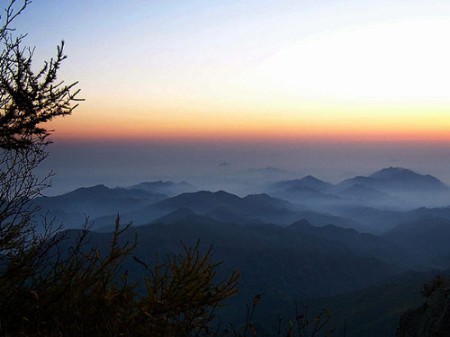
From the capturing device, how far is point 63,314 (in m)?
4.69

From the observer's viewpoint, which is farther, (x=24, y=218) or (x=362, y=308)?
(x=362, y=308)

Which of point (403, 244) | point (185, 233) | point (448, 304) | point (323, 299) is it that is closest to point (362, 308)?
point (323, 299)

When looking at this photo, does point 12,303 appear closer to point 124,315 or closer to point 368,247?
point 124,315

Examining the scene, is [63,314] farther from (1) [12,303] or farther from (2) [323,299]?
(2) [323,299]

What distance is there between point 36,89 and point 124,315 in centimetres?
435

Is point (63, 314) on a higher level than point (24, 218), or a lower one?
lower

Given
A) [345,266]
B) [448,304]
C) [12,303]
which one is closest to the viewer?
[12,303]

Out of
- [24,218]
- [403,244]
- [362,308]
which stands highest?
[24,218]

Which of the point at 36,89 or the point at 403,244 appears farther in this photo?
the point at 403,244

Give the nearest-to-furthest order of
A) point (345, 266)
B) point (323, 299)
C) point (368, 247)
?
1. point (323, 299)
2. point (345, 266)
3. point (368, 247)

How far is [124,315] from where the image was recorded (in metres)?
4.77

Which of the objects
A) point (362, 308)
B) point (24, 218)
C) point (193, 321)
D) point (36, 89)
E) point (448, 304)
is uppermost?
point (36, 89)

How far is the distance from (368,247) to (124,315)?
200604 millimetres

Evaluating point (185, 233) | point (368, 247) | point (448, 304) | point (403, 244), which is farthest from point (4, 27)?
point (403, 244)
